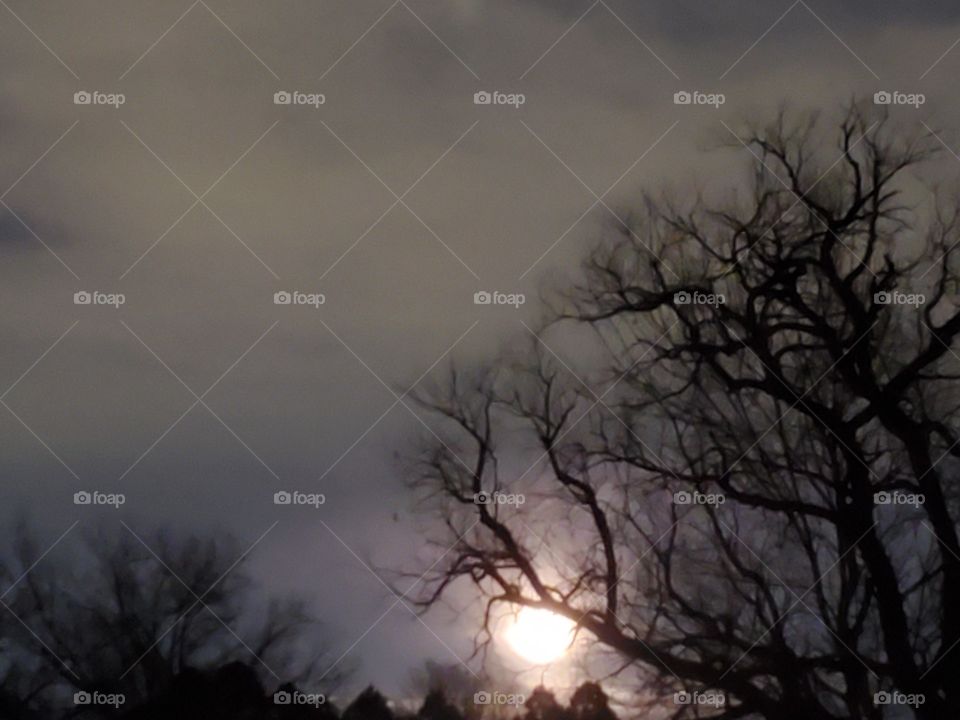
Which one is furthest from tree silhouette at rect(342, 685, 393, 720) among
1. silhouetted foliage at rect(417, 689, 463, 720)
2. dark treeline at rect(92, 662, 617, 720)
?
silhouetted foliage at rect(417, 689, 463, 720)

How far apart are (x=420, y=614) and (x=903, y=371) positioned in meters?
2.68

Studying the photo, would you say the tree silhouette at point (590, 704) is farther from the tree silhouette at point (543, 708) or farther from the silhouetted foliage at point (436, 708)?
the silhouetted foliage at point (436, 708)

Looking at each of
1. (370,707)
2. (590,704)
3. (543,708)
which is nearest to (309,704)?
(370,707)

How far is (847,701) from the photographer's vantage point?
7.10 meters

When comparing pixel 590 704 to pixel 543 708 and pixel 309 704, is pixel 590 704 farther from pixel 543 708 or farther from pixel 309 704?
pixel 309 704

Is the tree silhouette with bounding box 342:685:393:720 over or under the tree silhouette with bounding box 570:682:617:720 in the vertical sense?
over

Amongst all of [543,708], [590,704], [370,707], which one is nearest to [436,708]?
[370,707]

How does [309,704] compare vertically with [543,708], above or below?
above

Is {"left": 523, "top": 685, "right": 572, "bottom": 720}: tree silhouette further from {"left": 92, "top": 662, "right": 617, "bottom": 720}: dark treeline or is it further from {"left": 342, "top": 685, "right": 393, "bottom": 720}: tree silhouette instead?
{"left": 342, "top": 685, "right": 393, "bottom": 720}: tree silhouette

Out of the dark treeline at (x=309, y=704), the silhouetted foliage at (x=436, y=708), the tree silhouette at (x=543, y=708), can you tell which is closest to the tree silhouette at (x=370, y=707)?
the dark treeline at (x=309, y=704)

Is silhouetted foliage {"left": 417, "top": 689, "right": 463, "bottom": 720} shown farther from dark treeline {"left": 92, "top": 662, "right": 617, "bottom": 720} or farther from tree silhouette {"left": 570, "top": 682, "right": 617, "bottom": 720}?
tree silhouette {"left": 570, "top": 682, "right": 617, "bottom": 720}

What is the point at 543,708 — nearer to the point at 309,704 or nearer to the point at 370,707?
the point at 370,707

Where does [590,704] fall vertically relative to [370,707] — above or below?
below

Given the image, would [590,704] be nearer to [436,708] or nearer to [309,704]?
[436,708]
